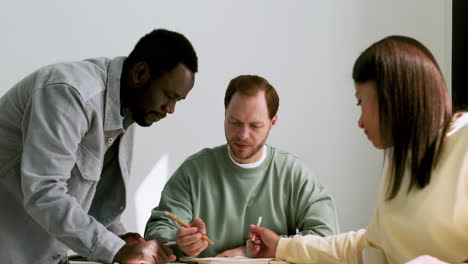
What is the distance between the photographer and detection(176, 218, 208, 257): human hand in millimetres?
1781

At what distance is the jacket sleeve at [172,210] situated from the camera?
6.55 feet

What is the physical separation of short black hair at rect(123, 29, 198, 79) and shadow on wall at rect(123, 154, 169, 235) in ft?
4.86

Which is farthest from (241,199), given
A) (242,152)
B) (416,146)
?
(416,146)

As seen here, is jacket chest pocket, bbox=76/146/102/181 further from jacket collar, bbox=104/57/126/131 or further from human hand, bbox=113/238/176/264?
Answer: human hand, bbox=113/238/176/264

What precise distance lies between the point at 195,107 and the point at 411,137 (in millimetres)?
2061

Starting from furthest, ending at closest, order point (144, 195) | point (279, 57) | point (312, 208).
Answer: point (279, 57)
point (144, 195)
point (312, 208)

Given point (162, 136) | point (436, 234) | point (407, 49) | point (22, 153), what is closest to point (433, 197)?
point (436, 234)

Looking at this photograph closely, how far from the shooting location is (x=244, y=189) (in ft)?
7.07

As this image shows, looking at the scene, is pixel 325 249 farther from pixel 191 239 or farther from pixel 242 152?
pixel 242 152

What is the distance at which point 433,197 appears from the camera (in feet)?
4.02

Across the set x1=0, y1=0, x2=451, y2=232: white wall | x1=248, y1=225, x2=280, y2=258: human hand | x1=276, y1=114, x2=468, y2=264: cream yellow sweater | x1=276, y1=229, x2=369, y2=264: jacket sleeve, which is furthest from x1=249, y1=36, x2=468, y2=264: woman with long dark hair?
x1=0, y1=0, x2=451, y2=232: white wall

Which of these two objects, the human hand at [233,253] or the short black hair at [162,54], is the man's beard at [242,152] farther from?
the short black hair at [162,54]

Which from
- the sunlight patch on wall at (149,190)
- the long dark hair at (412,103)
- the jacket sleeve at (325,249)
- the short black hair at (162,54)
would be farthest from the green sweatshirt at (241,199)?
the sunlight patch on wall at (149,190)

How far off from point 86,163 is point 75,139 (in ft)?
0.41
